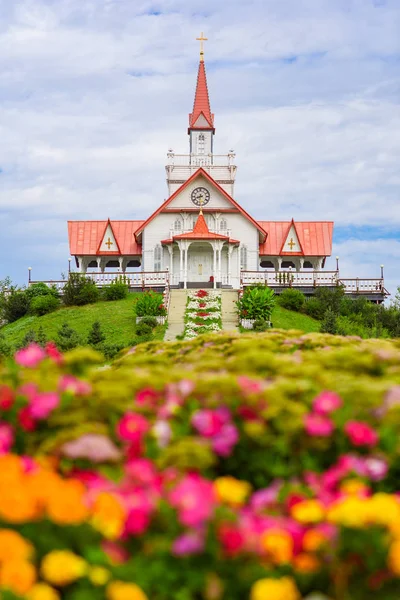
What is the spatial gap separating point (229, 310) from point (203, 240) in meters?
7.57

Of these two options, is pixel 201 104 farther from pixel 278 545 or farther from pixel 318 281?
pixel 278 545

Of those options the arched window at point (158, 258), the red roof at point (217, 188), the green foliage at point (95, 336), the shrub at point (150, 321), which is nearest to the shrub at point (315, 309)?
the shrub at point (150, 321)

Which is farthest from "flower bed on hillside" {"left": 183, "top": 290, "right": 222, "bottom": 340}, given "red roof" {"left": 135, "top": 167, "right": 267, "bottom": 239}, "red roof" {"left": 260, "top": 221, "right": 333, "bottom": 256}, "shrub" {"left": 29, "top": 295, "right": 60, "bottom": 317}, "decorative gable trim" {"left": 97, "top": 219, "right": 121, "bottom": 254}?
"decorative gable trim" {"left": 97, "top": 219, "right": 121, "bottom": 254}

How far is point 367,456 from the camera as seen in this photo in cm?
440

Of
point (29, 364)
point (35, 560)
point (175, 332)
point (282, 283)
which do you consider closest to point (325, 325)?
point (175, 332)

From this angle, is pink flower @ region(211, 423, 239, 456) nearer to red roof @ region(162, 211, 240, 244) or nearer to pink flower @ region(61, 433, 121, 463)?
pink flower @ region(61, 433, 121, 463)

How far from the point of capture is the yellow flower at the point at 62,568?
129 inches

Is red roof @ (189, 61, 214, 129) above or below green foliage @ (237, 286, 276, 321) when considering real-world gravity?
above

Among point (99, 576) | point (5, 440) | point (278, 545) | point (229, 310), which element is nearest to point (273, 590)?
point (278, 545)

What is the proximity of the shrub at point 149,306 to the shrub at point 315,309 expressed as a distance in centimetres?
717

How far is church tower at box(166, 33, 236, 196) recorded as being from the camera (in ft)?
151

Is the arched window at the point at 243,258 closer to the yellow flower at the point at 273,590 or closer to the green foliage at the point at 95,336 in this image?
the green foliage at the point at 95,336

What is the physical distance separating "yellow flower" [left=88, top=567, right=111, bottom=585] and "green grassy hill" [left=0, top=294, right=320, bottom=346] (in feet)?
77.3

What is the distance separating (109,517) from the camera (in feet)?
11.5
